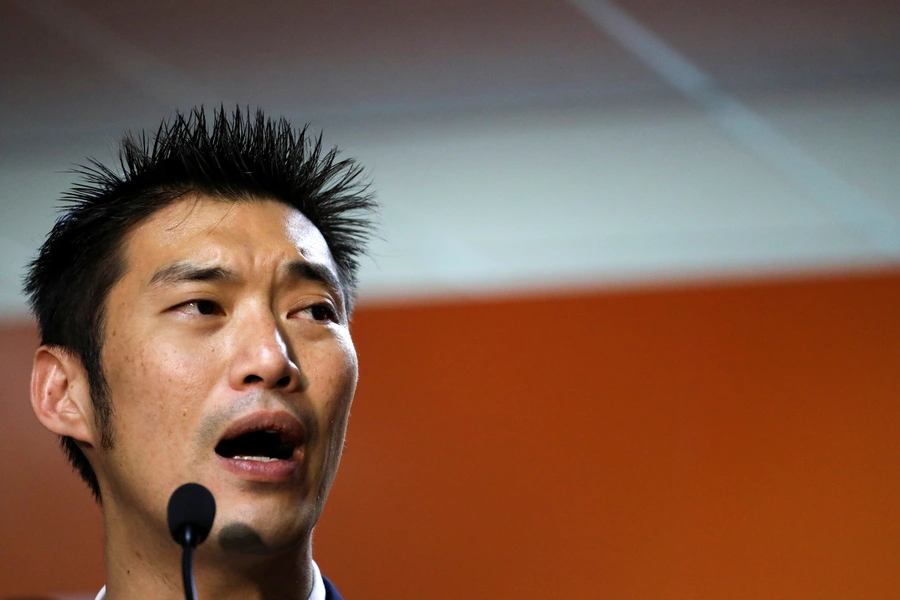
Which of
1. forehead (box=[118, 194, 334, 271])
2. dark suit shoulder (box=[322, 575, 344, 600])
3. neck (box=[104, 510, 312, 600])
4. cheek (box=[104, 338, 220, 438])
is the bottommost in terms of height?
dark suit shoulder (box=[322, 575, 344, 600])

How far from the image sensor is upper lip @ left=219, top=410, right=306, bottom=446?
44.0 inches

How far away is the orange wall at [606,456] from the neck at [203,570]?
1085 millimetres

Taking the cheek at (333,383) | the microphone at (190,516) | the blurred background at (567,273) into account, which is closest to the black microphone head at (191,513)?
A: the microphone at (190,516)

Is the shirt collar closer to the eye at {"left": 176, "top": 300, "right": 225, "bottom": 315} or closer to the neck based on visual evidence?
the neck

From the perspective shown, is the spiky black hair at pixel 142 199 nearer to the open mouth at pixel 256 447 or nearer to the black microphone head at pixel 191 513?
the open mouth at pixel 256 447

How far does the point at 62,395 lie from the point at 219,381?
1.04ft

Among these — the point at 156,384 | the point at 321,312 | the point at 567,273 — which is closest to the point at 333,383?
the point at 321,312

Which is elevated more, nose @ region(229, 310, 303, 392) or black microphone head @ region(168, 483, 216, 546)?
nose @ region(229, 310, 303, 392)

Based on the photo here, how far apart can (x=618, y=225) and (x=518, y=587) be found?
1065 millimetres

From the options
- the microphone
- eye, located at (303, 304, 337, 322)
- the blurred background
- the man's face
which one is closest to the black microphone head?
the microphone

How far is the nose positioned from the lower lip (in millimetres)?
90

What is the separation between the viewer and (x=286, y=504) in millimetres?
1122

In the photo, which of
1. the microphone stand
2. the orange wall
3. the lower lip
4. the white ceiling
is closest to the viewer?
the microphone stand

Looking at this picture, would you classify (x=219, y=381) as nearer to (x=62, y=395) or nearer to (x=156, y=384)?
(x=156, y=384)
